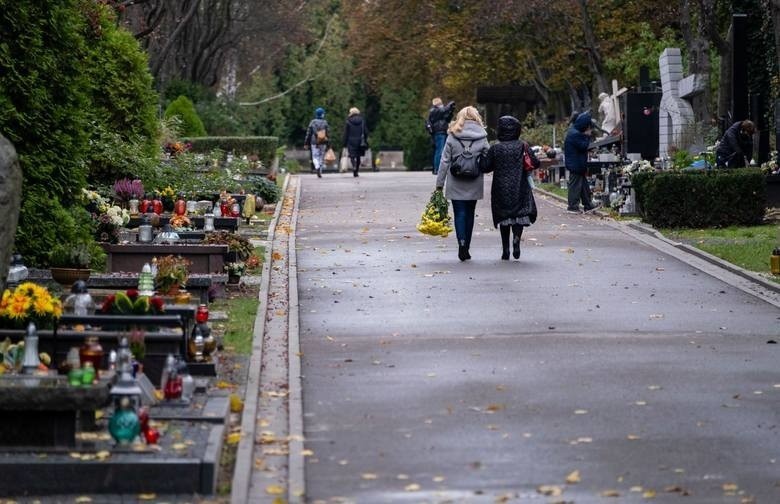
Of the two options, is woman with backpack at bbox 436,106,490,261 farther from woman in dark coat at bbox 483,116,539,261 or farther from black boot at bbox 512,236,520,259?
black boot at bbox 512,236,520,259

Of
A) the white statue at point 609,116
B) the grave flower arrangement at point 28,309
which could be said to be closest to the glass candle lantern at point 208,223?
the grave flower arrangement at point 28,309

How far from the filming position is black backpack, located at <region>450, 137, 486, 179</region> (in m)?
20.0

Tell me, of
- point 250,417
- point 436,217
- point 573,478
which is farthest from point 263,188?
point 573,478

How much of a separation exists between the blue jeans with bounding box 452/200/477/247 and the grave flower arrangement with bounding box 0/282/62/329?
9.06 m

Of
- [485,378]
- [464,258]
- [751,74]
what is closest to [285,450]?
[485,378]

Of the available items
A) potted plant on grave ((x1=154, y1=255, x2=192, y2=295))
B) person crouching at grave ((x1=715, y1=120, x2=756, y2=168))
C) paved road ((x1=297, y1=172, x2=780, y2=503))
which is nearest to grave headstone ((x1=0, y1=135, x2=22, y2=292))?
paved road ((x1=297, y1=172, x2=780, y2=503))

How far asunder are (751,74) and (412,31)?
76.2ft

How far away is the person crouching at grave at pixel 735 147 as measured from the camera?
93.1 ft

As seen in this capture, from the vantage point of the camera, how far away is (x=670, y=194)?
24.6 metres

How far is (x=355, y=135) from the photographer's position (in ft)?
143

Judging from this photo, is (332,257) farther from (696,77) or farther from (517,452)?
(696,77)

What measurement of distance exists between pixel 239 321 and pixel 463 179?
19.4 ft

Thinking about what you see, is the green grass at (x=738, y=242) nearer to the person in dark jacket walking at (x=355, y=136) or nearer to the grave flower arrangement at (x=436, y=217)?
the grave flower arrangement at (x=436, y=217)

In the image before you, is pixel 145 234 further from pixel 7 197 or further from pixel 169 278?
pixel 7 197
